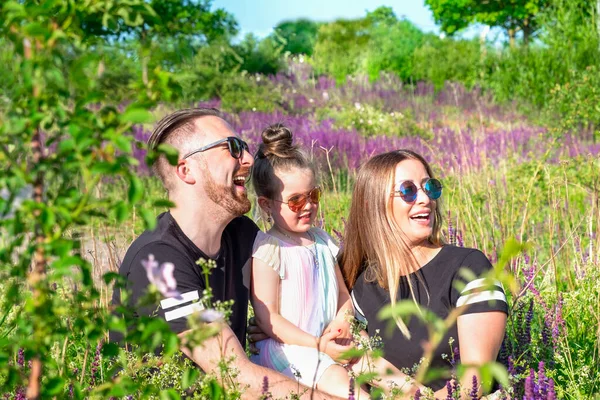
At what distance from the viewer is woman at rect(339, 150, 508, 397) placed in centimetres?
283

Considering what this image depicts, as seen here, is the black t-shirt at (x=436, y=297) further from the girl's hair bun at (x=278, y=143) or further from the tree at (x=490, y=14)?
the tree at (x=490, y=14)

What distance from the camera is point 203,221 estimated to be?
2.95 meters

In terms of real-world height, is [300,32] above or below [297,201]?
above

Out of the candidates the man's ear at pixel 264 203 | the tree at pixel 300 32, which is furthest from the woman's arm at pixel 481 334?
the tree at pixel 300 32

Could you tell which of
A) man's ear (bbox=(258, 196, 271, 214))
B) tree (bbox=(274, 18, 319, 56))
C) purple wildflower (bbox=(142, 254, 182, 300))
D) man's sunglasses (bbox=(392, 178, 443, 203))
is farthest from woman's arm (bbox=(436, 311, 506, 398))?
A: tree (bbox=(274, 18, 319, 56))

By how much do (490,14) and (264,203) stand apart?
3358cm

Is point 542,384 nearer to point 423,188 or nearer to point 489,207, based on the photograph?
point 423,188

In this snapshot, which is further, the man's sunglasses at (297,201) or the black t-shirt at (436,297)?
the man's sunglasses at (297,201)

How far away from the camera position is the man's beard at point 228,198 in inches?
117

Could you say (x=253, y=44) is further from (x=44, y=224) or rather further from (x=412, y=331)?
(x=44, y=224)

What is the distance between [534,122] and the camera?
13672 mm

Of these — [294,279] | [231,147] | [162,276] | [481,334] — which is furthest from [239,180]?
[162,276]

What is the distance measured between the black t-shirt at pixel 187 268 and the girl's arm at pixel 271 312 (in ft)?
0.18

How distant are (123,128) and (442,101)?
1755cm
